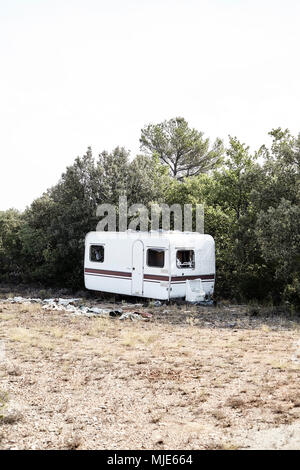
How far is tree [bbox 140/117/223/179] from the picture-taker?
119 ft

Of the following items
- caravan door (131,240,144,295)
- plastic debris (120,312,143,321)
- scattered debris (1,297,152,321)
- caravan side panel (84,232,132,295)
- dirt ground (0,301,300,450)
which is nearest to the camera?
dirt ground (0,301,300,450)

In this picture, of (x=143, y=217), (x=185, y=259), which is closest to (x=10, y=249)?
(x=143, y=217)

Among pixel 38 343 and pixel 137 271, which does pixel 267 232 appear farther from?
pixel 38 343

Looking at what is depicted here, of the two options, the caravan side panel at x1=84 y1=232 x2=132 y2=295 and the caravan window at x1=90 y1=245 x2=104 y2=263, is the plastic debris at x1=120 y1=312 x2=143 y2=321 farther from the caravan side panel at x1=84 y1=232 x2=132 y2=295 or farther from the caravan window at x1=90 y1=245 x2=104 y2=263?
the caravan window at x1=90 y1=245 x2=104 y2=263

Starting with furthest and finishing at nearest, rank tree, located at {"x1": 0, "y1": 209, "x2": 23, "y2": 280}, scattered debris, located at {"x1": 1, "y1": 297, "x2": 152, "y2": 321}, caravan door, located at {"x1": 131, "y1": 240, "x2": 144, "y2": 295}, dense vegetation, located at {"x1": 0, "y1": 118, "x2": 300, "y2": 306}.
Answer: tree, located at {"x1": 0, "y1": 209, "x2": 23, "y2": 280} → caravan door, located at {"x1": 131, "y1": 240, "x2": 144, "y2": 295} → dense vegetation, located at {"x1": 0, "y1": 118, "x2": 300, "y2": 306} → scattered debris, located at {"x1": 1, "y1": 297, "x2": 152, "y2": 321}

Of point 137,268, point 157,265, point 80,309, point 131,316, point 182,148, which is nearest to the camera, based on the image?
point 131,316

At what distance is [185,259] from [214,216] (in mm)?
3808

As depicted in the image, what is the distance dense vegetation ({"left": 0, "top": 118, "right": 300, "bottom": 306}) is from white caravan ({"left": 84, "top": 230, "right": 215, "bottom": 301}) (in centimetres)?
145

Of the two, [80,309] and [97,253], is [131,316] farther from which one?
[97,253]

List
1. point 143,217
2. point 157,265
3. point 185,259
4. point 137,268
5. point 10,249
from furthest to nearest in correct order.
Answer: point 10,249 < point 143,217 < point 137,268 < point 185,259 < point 157,265

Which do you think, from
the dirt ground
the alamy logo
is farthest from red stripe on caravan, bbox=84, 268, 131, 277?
the dirt ground

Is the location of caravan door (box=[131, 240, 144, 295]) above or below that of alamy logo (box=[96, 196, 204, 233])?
below

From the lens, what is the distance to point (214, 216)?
17938mm

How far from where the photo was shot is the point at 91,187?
20781 mm
